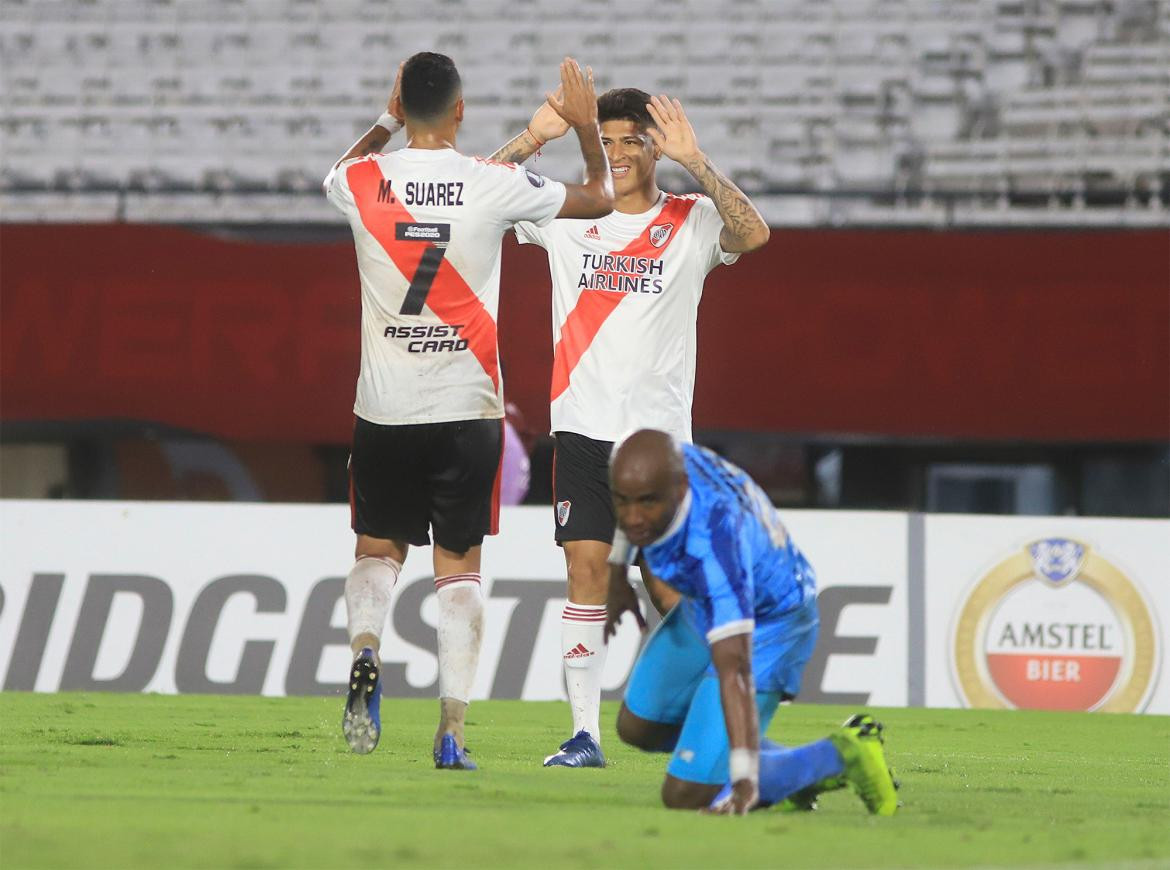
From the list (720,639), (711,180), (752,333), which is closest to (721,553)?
(720,639)

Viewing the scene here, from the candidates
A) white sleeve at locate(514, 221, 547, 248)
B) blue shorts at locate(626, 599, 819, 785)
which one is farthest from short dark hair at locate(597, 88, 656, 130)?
blue shorts at locate(626, 599, 819, 785)

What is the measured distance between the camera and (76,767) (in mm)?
5289

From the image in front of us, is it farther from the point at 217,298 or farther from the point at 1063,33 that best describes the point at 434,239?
the point at 1063,33

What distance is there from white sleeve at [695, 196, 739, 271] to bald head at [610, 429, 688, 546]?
2137 mm

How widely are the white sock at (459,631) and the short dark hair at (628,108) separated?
171 cm

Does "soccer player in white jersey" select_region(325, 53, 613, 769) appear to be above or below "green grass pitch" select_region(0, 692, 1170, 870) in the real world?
above

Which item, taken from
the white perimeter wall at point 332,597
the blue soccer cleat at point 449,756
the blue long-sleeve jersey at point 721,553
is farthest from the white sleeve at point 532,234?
the white perimeter wall at point 332,597

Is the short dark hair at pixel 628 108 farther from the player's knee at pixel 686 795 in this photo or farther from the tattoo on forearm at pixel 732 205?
the player's knee at pixel 686 795

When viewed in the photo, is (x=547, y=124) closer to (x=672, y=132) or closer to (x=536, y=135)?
(x=536, y=135)

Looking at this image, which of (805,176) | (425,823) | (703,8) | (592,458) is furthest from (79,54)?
(425,823)

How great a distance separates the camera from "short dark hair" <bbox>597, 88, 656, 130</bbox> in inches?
244

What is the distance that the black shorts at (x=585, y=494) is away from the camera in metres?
6.07

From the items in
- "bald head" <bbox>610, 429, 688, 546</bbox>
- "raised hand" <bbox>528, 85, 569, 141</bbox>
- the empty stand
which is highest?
the empty stand

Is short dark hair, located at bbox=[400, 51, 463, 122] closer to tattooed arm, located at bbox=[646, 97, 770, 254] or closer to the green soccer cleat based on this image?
tattooed arm, located at bbox=[646, 97, 770, 254]
